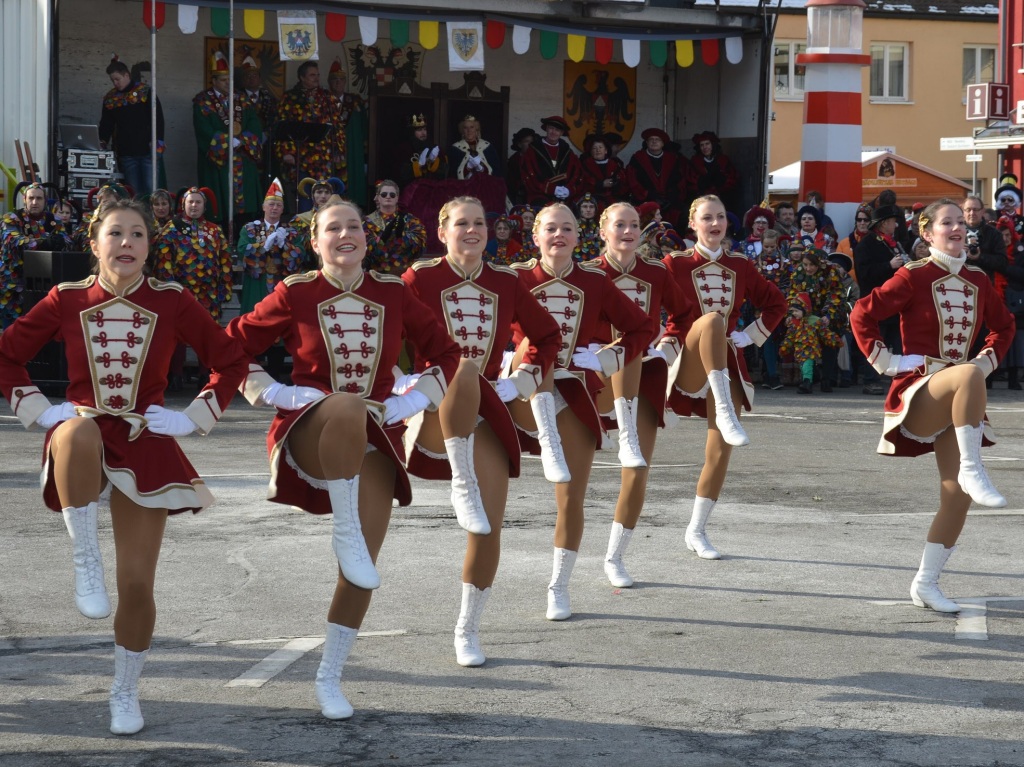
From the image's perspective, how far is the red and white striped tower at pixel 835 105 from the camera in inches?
786

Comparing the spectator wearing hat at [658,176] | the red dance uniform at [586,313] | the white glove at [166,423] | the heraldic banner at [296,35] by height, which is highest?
the heraldic banner at [296,35]

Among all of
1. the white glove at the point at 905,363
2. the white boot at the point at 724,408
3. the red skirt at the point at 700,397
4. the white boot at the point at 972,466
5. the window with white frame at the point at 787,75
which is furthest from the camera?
the window with white frame at the point at 787,75

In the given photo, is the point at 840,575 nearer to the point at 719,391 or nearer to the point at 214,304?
the point at 719,391

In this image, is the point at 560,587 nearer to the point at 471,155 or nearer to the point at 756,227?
the point at 756,227

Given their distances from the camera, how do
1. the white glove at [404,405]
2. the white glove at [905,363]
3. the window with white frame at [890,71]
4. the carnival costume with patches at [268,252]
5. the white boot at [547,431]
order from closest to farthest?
the white glove at [404,405] < the white boot at [547,431] < the white glove at [905,363] < the carnival costume with patches at [268,252] < the window with white frame at [890,71]

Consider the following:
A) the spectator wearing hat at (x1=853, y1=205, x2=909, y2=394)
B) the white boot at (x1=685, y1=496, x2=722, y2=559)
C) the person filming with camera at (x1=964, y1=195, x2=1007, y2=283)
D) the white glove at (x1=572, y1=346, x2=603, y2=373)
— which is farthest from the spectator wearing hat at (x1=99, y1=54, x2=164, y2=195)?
the white glove at (x1=572, y1=346, x2=603, y2=373)

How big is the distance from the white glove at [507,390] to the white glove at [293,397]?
42.4 inches

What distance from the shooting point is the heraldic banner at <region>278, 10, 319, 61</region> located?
671 inches

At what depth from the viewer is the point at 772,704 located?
18.5 ft

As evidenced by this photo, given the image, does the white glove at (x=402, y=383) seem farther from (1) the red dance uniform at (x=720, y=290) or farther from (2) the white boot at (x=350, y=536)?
(1) the red dance uniform at (x=720, y=290)

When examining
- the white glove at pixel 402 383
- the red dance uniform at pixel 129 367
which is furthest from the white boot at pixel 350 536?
the white glove at pixel 402 383

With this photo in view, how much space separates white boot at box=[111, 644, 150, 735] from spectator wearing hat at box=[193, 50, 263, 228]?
1295 cm

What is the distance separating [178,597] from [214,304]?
8224 millimetres

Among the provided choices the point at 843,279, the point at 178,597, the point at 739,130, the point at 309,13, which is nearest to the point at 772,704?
the point at 178,597
